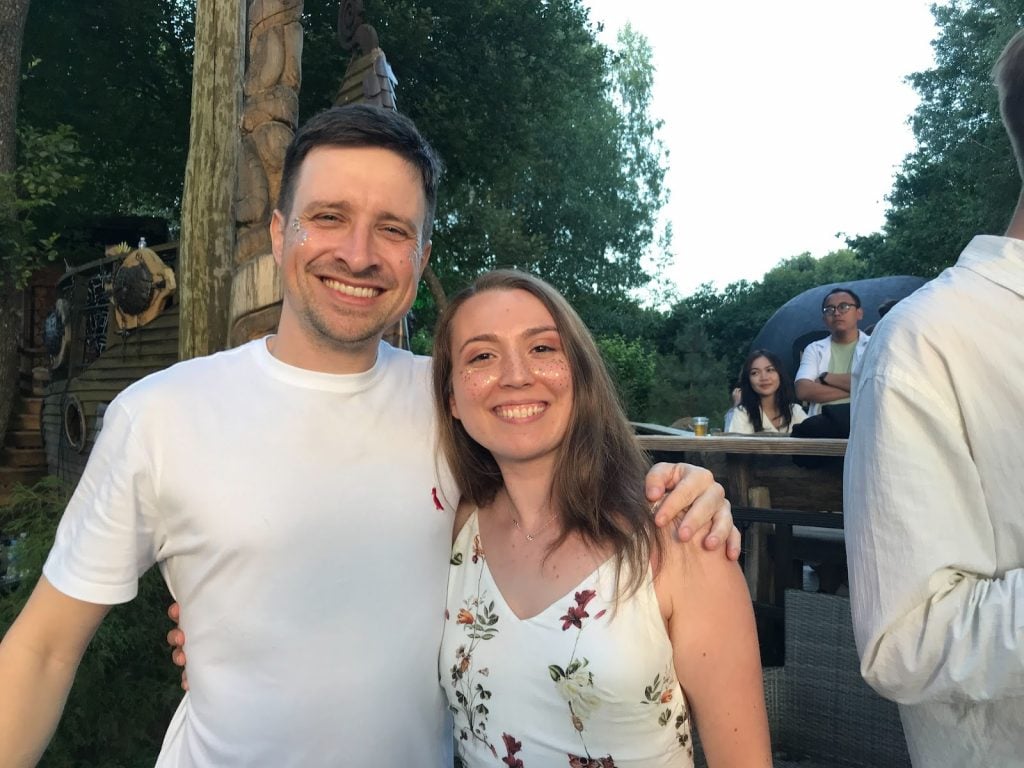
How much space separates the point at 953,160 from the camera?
1872cm

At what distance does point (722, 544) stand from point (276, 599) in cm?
90

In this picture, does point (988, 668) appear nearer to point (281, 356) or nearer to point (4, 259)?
point (281, 356)

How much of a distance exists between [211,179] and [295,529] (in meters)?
2.93

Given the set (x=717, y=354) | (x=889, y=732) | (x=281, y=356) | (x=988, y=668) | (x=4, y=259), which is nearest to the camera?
(x=988, y=668)

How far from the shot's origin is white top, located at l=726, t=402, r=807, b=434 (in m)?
5.85

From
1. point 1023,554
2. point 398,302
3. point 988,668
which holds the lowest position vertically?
point 988,668

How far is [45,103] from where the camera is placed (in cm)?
1334

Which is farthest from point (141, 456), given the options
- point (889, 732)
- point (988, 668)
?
point (889, 732)

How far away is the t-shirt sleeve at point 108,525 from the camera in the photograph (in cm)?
155

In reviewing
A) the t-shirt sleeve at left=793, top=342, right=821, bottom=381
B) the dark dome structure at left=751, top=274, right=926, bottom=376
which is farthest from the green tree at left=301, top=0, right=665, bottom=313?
the t-shirt sleeve at left=793, top=342, right=821, bottom=381

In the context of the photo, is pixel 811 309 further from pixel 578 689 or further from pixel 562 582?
pixel 578 689

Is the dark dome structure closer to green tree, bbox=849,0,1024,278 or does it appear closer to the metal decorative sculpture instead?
the metal decorative sculpture

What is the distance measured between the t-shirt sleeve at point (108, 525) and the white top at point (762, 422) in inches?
192

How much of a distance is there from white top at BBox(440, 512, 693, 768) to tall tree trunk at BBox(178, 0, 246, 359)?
2689 mm
